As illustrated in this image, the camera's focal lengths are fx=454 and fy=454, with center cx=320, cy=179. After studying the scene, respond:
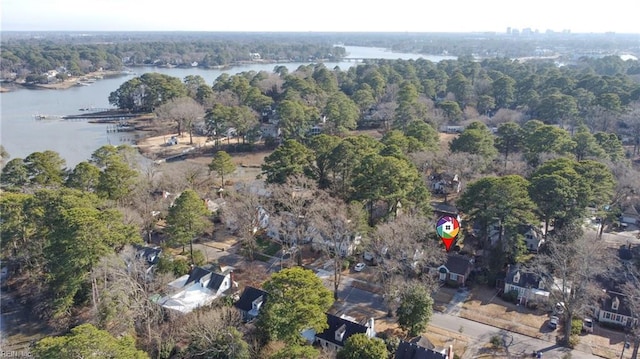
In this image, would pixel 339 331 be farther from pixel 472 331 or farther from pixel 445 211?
pixel 445 211

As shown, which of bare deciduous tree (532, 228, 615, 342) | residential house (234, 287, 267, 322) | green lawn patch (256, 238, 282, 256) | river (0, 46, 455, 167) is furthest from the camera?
river (0, 46, 455, 167)

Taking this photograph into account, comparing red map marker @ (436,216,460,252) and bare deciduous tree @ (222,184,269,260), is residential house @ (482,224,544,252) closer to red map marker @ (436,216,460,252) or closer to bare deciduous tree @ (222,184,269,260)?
red map marker @ (436,216,460,252)

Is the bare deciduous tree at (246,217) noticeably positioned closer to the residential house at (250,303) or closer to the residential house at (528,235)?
the residential house at (250,303)

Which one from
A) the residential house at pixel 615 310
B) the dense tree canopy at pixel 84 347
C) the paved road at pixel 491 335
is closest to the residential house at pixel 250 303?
the dense tree canopy at pixel 84 347

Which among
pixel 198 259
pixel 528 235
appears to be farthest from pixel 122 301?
pixel 528 235

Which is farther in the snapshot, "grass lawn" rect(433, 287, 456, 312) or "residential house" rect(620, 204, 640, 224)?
"residential house" rect(620, 204, 640, 224)

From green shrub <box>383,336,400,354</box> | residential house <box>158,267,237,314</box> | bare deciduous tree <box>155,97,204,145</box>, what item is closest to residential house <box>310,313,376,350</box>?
green shrub <box>383,336,400,354</box>

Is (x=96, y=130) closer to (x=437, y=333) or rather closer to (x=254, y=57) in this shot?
(x=437, y=333)
